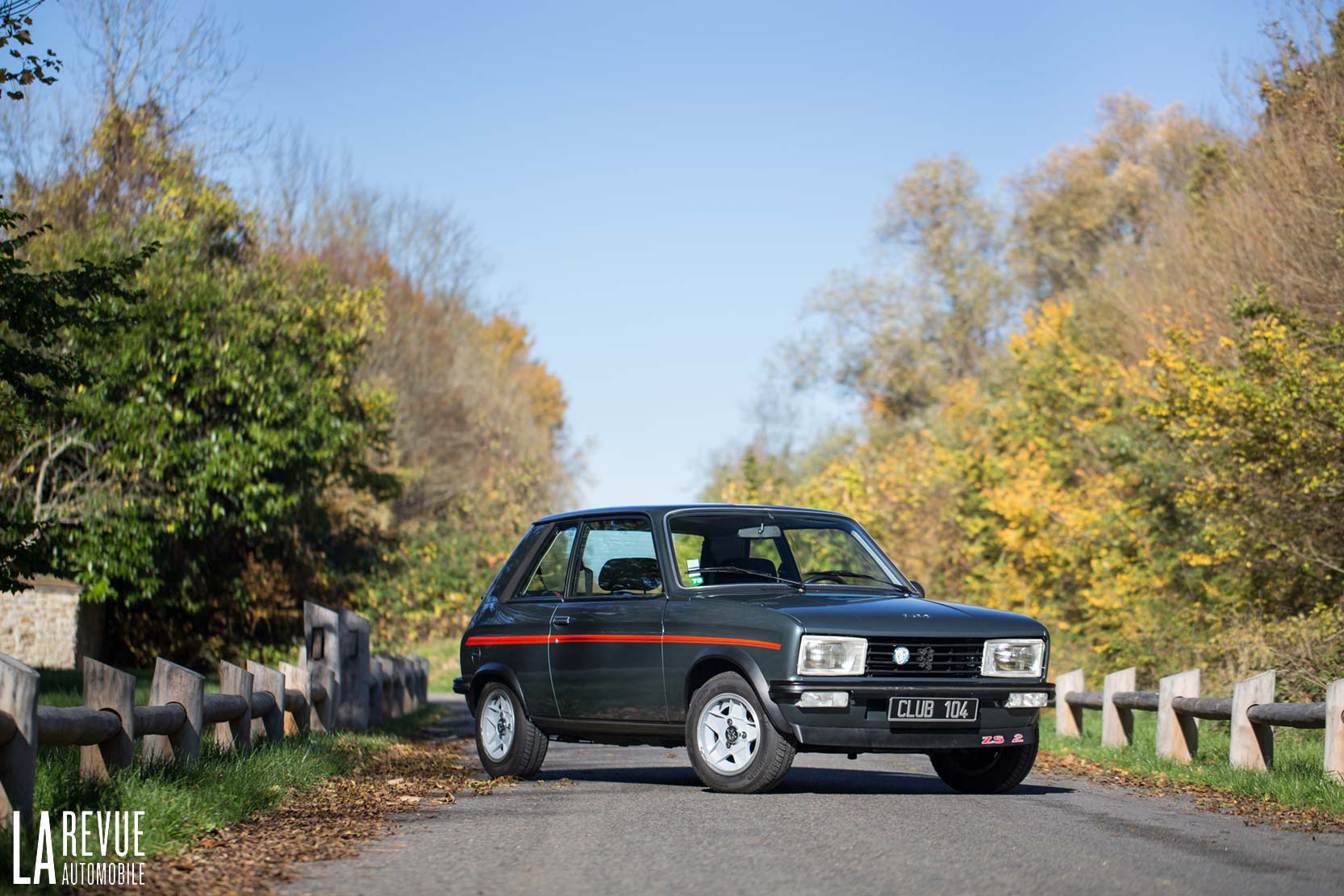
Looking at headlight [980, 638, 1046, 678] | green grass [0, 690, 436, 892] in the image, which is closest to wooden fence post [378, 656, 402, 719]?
green grass [0, 690, 436, 892]

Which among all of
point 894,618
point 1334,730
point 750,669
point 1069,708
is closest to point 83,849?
point 750,669

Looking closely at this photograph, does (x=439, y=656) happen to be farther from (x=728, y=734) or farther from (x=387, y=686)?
(x=728, y=734)

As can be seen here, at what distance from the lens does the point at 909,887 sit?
6453mm

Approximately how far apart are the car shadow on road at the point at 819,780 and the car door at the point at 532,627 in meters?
0.76

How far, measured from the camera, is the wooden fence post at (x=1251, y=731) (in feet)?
37.8

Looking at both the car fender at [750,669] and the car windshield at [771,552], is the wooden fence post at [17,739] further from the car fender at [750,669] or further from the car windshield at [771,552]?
the car windshield at [771,552]

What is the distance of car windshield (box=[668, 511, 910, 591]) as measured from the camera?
10820mm

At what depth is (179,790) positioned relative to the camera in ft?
27.0

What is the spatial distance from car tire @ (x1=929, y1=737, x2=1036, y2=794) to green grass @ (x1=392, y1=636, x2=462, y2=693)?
80.7 ft

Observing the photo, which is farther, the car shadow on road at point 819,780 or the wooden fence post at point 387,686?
the wooden fence post at point 387,686

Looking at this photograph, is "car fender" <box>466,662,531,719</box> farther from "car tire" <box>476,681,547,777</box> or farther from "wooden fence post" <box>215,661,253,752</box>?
"wooden fence post" <box>215,661,253,752</box>

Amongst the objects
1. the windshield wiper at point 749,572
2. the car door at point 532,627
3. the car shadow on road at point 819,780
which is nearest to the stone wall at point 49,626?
the car shadow on road at point 819,780

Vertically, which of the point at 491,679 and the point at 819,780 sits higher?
the point at 491,679

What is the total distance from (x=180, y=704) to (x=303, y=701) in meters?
3.99
